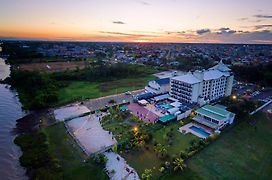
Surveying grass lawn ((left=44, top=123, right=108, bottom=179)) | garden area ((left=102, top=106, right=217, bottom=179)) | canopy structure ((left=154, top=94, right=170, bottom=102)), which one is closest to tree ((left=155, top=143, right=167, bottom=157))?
garden area ((left=102, top=106, right=217, bottom=179))

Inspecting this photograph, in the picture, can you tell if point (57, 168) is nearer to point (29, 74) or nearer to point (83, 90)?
point (83, 90)

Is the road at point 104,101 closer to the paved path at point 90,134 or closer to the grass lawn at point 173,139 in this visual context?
the paved path at point 90,134

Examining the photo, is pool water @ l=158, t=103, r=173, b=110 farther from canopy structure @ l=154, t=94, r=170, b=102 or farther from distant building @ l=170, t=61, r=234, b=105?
distant building @ l=170, t=61, r=234, b=105

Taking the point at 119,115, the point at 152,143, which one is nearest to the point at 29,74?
the point at 119,115

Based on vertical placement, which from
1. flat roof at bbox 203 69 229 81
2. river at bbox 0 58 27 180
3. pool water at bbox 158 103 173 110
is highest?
flat roof at bbox 203 69 229 81

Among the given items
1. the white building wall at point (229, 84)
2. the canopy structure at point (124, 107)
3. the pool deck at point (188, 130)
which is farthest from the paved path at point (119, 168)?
the white building wall at point (229, 84)

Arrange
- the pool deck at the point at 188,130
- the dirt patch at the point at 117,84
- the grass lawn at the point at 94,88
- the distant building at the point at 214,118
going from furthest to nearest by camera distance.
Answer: the dirt patch at the point at 117,84 → the grass lawn at the point at 94,88 → the distant building at the point at 214,118 → the pool deck at the point at 188,130

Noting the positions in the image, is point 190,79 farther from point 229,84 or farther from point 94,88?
point 94,88
